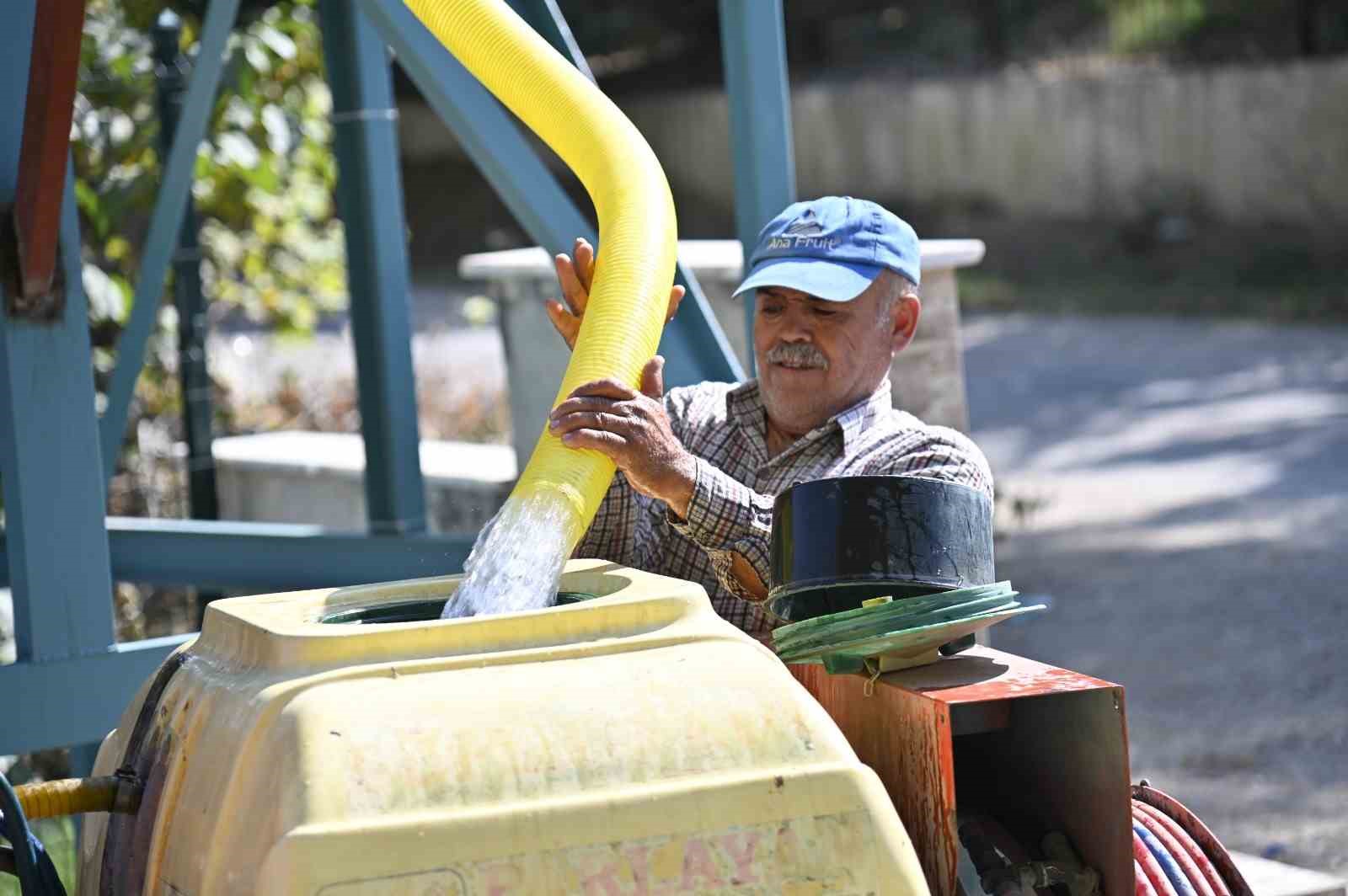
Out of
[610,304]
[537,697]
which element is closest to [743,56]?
[610,304]

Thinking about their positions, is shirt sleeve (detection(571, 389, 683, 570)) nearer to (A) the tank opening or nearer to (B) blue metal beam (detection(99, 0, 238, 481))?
(A) the tank opening

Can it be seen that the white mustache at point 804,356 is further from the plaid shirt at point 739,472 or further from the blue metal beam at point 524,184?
the blue metal beam at point 524,184

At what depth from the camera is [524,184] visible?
326cm

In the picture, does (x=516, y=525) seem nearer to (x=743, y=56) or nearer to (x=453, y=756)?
(x=453, y=756)

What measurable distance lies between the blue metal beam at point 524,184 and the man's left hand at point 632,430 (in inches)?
34.1

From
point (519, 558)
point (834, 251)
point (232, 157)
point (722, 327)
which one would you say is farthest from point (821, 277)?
point (232, 157)

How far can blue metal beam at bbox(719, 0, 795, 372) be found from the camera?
3.36 metres

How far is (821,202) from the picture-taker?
2.82 metres

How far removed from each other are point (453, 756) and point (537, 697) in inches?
3.9

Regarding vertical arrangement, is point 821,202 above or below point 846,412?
above

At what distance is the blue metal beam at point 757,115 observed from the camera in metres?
3.36

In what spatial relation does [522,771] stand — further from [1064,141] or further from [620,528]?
[1064,141]

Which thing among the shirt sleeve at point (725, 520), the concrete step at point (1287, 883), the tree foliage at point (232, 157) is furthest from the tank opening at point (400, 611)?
the tree foliage at point (232, 157)

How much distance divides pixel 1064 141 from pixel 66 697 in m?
13.7
